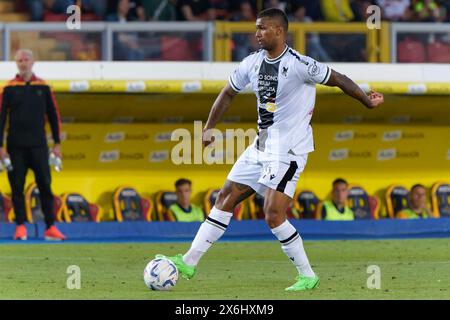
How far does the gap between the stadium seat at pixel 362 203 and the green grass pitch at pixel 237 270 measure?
1.91m

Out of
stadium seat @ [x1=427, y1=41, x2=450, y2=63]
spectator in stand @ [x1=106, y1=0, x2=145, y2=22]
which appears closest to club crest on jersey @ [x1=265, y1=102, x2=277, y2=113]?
spectator in stand @ [x1=106, y1=0, x2=145, y2=22]

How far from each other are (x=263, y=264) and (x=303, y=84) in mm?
2988

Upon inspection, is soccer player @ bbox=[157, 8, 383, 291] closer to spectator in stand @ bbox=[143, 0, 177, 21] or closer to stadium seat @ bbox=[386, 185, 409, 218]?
spectator in stand @ bbox=[143, 0, 177, 21]

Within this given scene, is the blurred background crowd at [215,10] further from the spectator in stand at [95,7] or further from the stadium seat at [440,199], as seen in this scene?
the stadium seat at [440,199]

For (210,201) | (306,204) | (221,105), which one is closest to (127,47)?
(210,201)

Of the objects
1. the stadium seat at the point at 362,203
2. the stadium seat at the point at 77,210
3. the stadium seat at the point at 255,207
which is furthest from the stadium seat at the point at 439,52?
the stadium seat at the point at 77,210

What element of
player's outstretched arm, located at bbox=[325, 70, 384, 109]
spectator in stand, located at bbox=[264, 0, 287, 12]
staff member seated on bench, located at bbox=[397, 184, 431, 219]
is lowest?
staff member seated on bench, located at bbox=[397, 184, 431, 219]

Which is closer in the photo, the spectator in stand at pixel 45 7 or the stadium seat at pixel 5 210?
the stadium seat at pixel 5 210

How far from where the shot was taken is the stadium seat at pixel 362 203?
60.4 ft

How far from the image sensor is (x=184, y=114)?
1792 cm

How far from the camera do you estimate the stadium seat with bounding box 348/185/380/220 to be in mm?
18406

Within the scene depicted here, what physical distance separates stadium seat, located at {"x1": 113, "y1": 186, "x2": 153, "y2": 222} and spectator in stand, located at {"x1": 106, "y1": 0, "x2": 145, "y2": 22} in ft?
7.14

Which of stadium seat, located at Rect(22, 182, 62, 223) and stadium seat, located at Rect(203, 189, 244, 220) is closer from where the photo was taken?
stadium seat, located at Rect(22, 182, 62, 223)

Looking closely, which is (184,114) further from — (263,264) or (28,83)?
(263,264)
